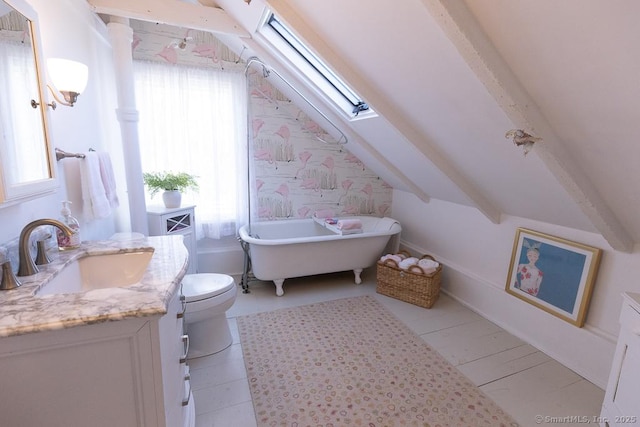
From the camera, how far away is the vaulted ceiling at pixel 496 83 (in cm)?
106

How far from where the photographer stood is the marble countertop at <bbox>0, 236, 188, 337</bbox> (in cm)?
84

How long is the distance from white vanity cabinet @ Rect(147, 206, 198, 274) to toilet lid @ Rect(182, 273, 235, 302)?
507mm

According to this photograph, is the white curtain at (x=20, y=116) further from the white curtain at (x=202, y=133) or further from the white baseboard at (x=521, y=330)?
the white baseboard at (x=521, y=330)

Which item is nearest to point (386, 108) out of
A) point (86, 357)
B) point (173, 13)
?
point (173, 13)

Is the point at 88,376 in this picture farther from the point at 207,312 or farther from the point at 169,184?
the point at 169,184

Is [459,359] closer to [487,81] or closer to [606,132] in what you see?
[606,132]

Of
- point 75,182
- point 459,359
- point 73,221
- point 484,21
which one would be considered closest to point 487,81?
point 484,21

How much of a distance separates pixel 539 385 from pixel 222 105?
3.32 metres

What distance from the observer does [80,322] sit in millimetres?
850

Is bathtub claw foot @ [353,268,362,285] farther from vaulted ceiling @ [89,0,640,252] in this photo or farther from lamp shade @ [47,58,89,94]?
lamp shade @ [47,58,89,94]

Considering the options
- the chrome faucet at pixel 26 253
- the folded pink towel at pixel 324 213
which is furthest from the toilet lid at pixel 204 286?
the folded pink towel at pixel 324 213

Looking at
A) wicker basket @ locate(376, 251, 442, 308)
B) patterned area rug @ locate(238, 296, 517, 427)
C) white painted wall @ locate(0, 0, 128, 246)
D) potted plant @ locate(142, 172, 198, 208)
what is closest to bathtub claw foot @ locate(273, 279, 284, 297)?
patterned area rug @ locate(238, 296, 517, 427)

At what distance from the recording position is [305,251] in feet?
9.64

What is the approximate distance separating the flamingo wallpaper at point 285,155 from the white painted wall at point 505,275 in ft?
1.92
